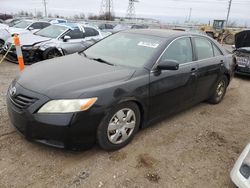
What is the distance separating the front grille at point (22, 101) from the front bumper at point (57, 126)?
3cm

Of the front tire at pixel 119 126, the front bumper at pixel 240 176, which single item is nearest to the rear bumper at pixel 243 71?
the front tire at pixel 119 126

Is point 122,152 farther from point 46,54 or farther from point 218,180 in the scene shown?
point 46,54

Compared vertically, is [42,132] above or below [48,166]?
above

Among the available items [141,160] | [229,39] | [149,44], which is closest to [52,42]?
[149,44]

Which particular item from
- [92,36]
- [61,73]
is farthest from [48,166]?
[92,36]

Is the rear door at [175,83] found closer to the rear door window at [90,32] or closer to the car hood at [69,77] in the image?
the car hood at [69,77]

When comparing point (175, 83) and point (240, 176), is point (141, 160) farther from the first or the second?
point (175, 83)

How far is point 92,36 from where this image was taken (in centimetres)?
959

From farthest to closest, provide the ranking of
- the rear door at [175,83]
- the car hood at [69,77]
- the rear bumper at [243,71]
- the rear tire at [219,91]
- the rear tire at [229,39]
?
the rear tire at [229,39] → the rear bumper at [243,71] → the rear tire at [219,91] → the rear door at [175,83] → the car hood at [69,77]

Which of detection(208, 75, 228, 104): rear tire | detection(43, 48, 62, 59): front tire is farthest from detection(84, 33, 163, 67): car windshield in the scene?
detection(43, 48, 62, 59): front tire

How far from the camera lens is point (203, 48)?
4.47 m

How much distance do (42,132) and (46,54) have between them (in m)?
5.69

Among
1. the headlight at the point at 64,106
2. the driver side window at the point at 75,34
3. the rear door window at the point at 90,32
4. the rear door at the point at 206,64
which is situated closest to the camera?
the headlight at the point at 64,106

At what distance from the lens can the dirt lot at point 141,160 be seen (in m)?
2.66
